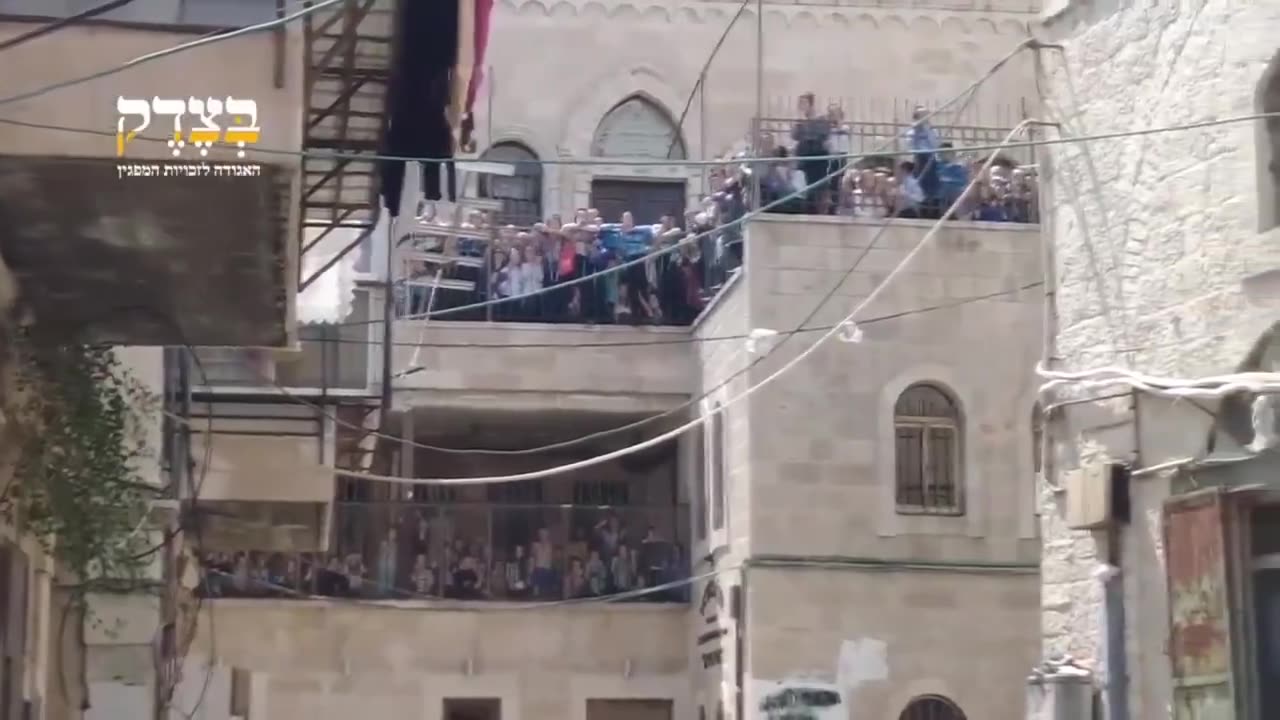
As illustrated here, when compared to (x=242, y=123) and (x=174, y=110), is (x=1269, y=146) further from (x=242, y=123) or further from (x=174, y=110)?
(x=174, y=110)

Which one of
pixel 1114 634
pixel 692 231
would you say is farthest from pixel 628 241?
pixel 1114 634

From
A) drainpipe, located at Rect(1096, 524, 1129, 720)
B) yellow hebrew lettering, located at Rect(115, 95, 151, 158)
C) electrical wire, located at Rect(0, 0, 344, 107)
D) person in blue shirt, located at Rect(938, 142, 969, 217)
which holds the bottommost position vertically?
drainpipe, located at Rect(1096, 524, 1129, 720)

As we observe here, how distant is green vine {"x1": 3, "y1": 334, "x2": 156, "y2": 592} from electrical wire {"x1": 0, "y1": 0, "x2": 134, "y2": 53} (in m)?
2.37

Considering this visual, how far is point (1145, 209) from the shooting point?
464 inches

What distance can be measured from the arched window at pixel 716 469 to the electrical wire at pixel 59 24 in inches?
530

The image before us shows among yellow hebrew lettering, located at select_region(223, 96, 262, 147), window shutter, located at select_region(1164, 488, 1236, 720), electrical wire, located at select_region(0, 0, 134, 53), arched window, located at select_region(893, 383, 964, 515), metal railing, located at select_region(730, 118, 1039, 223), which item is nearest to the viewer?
electrical wire, located at select_region(0, 0, 134, 53)

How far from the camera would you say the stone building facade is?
35.2 feet

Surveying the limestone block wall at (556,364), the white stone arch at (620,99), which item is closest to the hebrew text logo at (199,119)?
the limestone block wall at (556,364)

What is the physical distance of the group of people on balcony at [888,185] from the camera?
20406 millimetres

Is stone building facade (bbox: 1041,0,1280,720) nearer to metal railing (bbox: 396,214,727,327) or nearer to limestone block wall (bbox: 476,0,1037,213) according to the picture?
metal railing (bbox: 396,214,727,327)

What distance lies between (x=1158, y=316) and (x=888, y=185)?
8.99 metres

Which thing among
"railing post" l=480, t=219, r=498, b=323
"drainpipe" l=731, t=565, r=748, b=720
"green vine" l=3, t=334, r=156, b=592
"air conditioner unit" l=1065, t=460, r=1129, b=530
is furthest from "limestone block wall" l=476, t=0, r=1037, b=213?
"green vine" l=3, t=334, r=156, b=592

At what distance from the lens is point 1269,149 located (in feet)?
35.9

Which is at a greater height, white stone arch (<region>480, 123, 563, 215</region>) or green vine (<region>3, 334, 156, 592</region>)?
white stone arch (<region>480, 123, 563, 215</region>)
